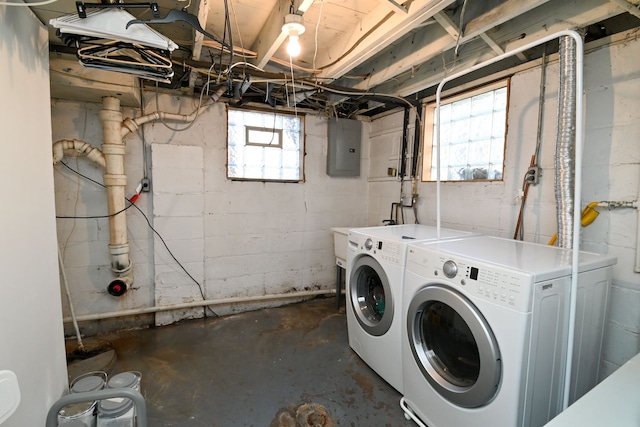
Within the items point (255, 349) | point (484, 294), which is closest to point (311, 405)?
point (255, 349)

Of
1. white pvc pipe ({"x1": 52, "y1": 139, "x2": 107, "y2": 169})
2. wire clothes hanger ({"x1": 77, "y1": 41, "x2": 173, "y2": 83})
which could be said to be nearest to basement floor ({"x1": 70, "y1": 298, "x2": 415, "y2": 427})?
white pvc pipe ({"x1": 52, "y1": 139, "x2": 107, "y2": 169})

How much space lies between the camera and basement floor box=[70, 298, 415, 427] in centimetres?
165

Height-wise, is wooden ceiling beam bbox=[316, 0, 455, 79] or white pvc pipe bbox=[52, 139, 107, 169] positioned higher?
wooden ceiling beam bbox=[316, 0, 455, 79]

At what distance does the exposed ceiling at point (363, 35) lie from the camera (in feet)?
4.87

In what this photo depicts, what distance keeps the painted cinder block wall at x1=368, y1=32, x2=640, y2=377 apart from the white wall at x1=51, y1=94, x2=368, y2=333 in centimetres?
177

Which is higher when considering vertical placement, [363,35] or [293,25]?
[363,35]

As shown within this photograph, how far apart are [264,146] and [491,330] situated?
98.6 inches

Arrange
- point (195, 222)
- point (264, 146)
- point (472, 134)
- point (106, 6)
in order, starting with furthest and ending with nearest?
1. point (264, 146)
2. point (195, 222)
3. point (472, 134)
4. point (106, 6)

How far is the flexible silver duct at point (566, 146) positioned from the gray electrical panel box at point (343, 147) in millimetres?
1942

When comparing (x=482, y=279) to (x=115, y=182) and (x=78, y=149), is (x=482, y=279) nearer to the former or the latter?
(x=115, y=182)

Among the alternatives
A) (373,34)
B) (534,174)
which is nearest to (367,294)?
(534,174)

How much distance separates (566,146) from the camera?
5.01 feet

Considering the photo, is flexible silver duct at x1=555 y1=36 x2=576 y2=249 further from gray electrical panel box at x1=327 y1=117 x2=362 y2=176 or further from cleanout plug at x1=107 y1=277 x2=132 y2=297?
cleanout plug at x1=107 y1=277 x2=132 y2=297

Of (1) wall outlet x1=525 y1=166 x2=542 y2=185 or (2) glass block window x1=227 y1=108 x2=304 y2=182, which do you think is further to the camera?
(2) glass block window x1=227 y1=108 x2=304 y2=182
